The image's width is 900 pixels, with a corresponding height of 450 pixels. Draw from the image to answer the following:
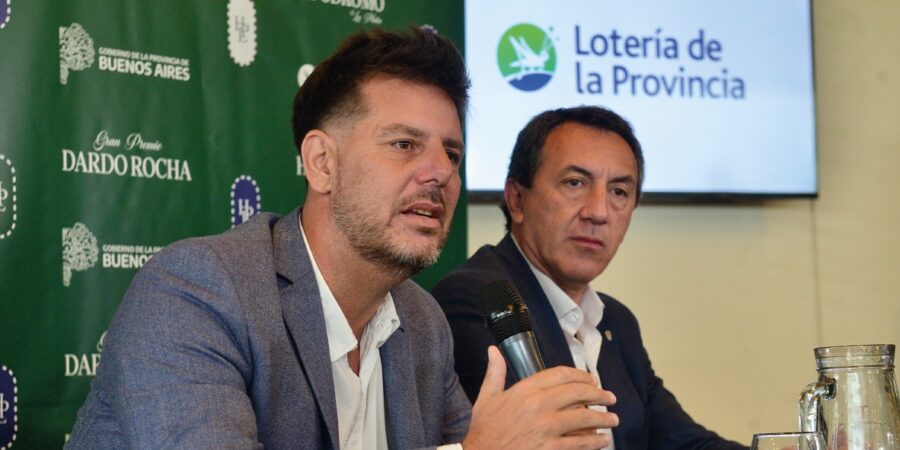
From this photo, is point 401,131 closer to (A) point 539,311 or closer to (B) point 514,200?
(A) point 539,311

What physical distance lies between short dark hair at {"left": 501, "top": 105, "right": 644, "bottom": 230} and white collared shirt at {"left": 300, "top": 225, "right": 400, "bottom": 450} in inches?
45.9

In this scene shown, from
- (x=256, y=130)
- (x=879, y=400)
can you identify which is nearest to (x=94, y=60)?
(x=256, y=130)

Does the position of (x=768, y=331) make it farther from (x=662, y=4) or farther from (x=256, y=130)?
(x=256, y=130)

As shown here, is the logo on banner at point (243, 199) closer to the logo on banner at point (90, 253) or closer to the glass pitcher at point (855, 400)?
the logo on banner at point (90, 253)

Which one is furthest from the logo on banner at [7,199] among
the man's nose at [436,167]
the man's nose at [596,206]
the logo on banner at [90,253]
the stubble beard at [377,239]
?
the man's nose at [596,206]

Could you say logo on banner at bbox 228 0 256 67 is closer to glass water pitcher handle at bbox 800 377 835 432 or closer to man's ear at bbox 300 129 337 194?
man's ear at bbox 300 129 337 194

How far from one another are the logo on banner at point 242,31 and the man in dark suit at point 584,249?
830 millimetres

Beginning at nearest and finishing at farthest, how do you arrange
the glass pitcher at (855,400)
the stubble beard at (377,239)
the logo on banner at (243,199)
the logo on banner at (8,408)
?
the glass pitcher at (855,400) → the stubble beard at (377,239) → the logo on banner at (8,408) → the logo on banner at (243,199)

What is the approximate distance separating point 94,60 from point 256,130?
0.49 metres

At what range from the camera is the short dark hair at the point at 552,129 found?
3193 mm

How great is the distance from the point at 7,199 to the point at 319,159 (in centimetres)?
77

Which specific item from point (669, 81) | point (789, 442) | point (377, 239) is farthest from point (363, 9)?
point (789, 442)

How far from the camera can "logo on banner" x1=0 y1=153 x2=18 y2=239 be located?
7.95 ft

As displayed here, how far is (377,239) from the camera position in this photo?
6.81 feet
